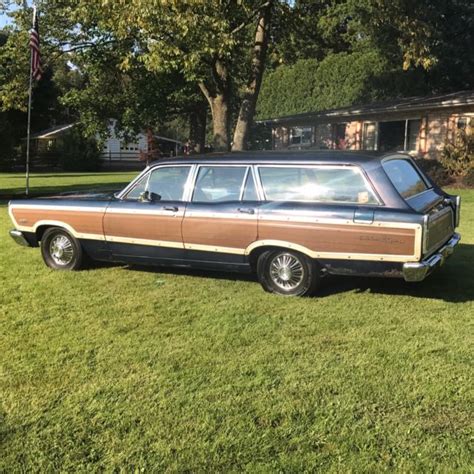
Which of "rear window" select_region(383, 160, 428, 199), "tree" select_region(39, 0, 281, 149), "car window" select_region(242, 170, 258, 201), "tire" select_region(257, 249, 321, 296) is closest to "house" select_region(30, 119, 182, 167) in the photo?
"tree" select_region(39, 0, 281, 149)

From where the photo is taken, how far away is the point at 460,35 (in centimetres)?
3138

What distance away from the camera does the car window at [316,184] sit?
221 inches

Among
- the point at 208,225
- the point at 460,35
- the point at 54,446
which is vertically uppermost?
the point at 460,35

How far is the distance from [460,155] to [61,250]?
54.5ft

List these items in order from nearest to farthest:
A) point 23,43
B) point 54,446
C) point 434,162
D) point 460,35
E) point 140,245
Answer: point 54,446, point 140,245, point 23,43, point 434,162, point 460,35

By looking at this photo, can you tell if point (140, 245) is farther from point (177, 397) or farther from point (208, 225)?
point (177, 397)

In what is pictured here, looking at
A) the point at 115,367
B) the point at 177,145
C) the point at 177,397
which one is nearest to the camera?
the point at 177,397

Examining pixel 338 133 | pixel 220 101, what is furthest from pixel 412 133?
pixel 220 101

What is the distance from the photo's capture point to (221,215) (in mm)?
6125

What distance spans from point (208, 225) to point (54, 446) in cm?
332

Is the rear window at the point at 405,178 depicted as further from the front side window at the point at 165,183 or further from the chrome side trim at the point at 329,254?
the front side window at the point at 165,183

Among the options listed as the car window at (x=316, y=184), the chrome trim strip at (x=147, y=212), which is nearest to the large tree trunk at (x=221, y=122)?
the chrome trim strip at (x=147, y=212)

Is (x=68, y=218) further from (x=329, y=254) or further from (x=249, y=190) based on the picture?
(x=329, y=254)

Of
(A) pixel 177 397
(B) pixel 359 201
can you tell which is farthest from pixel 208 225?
(A) pixel 177 397
